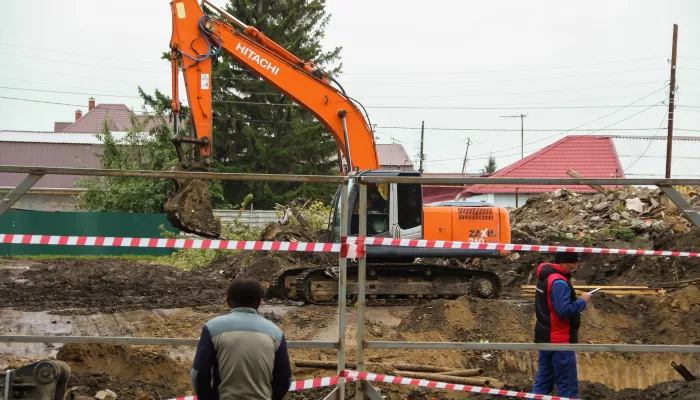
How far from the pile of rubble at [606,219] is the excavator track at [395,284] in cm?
463

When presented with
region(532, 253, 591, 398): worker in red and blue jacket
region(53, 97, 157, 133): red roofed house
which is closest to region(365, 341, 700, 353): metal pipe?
region(532, 253, 591, 398): worker in red and blue jacket

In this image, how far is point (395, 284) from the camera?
43.8ft

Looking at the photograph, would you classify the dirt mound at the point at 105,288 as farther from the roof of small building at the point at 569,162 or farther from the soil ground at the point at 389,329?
the roof of small building at the point at 569,162

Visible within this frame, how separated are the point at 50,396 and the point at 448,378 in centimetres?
385

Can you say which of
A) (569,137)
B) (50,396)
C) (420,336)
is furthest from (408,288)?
(569,137)

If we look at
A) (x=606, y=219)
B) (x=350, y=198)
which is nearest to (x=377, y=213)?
(x=350, y=198)

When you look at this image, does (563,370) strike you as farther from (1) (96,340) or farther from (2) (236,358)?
(1) (96,340)

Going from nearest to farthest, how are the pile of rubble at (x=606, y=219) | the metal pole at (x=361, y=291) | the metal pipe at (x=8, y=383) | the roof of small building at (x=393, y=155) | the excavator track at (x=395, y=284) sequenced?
the metal pipe at (x=8, y=383) → the metal pole at (x=361, y=291) → the excavator track at (x=395, y=284) → the pile of rubble at (x=606, y=219) → the roof of small building at (x=393, y=155)

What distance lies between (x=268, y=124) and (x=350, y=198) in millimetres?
23780

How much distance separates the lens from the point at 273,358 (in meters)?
4.03

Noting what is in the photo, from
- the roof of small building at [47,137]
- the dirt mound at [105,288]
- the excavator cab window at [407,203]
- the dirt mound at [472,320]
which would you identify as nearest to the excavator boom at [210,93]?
the excavator cab window at [407,203]

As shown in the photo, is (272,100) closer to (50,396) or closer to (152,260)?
(152,260)

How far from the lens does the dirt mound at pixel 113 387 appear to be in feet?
20.4

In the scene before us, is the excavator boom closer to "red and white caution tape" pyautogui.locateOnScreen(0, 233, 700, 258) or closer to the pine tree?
"red and white caution tape" pyautogui.locateOnScreen(0, 233, 700, 258)
